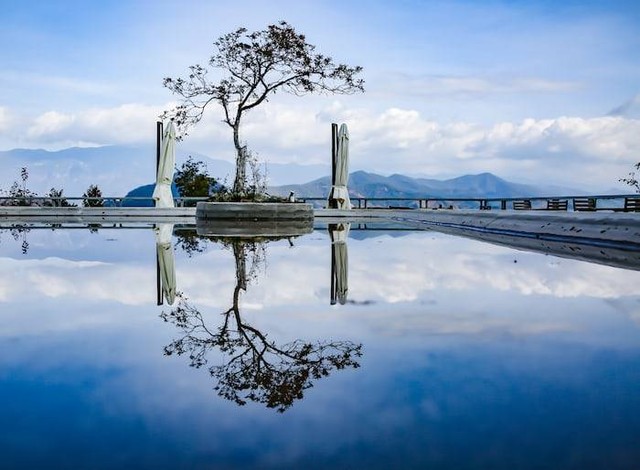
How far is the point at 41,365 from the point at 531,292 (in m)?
2.77

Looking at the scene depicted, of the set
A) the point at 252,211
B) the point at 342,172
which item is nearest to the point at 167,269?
the point at 252,211

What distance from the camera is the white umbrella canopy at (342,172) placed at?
21.9 meters

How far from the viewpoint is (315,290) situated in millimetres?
4441

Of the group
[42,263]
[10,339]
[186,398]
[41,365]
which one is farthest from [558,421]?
[42,263]

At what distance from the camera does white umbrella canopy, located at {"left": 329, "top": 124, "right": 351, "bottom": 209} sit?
2189 centimetres

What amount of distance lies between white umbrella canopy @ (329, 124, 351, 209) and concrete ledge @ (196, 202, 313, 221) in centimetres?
597

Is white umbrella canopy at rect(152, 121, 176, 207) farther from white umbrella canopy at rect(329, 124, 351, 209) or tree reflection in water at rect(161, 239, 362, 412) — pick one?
tree reflection in water at rect(161, 239, 362, 412)

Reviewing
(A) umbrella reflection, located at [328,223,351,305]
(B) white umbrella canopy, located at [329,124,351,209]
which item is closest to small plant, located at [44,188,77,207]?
(B) white umbrella canopy, located at [329,124,351,209]

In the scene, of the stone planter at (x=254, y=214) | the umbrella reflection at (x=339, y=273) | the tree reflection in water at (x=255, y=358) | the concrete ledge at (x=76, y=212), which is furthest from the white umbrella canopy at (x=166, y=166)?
the tree reflection in water at (x=255, y=358)

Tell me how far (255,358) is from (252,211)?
1301 centimetres

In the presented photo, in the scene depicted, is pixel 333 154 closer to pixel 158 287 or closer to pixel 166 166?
pixel 166 166

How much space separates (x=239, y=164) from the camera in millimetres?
19641

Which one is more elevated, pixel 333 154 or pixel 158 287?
pixel 333 154

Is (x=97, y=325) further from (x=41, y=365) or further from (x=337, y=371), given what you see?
(x=337, y=371)
